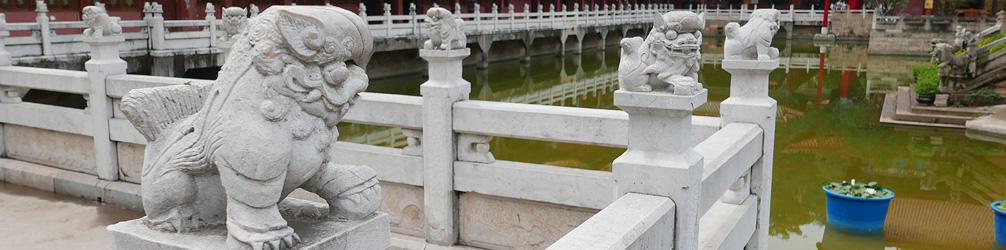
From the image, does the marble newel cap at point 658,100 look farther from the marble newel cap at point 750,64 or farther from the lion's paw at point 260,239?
the marble newel cap at point 750,64

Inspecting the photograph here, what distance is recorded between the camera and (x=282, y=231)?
8.11 feet

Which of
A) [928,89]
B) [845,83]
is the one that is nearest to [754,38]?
[928,89]

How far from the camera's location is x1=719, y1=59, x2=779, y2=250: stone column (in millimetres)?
4941

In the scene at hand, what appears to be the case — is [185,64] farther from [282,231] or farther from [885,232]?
[282,231]

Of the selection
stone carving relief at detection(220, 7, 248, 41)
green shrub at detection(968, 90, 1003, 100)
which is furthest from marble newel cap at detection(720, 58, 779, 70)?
green shrub at detection(968, 90, 1003, 100)

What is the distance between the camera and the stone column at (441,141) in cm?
550

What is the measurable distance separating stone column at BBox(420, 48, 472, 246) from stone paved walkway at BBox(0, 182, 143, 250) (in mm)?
2641

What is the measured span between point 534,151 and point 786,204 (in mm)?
3623

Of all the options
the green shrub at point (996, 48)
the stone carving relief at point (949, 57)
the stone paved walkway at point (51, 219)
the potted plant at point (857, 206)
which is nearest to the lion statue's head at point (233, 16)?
the stone paved walkway at point (51, 219)

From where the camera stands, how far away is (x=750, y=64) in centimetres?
493

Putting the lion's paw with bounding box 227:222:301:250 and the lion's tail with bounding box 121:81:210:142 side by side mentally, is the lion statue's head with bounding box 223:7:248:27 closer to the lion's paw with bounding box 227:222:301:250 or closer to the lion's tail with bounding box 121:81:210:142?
the lion's tail with bounding box 121:81:210:142

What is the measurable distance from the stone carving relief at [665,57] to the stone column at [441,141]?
238 cm

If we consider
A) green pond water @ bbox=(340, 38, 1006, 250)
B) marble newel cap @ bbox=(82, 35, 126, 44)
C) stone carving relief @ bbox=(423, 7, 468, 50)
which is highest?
stone carving relief @ bbox=(423, 7, 468, 50)

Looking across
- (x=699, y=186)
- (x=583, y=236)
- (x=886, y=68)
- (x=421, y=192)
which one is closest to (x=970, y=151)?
(x=421, y=192)
